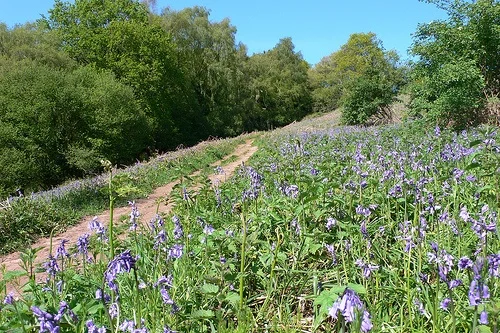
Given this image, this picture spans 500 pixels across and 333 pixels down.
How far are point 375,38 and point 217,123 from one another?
81.8ft

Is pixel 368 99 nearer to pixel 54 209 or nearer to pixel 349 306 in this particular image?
pixel 54 209

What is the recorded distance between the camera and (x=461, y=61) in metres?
13.3

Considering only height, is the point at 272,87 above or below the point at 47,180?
above

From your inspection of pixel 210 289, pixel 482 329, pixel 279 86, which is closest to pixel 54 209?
pixel 210 289

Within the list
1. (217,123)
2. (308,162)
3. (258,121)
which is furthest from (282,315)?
(258,121)

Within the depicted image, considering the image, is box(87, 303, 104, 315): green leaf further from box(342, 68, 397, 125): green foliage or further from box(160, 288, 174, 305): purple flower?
box(342, 68, 397, 125): green foliage

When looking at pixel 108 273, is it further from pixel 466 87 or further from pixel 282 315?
pixel 466 87

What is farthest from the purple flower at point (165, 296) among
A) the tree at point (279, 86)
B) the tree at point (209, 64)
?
the tree at point (279, 86)

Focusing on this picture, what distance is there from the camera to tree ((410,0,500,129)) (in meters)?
13.2

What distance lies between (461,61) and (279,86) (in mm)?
39700

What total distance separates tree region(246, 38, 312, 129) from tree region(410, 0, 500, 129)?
3231cm

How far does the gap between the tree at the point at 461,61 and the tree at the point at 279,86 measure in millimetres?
32313

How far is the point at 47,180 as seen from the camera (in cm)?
2202

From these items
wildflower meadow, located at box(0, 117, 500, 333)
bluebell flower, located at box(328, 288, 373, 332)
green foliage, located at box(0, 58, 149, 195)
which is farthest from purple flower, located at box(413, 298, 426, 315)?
green foliage, located at box(0, 58, 149, 195)
